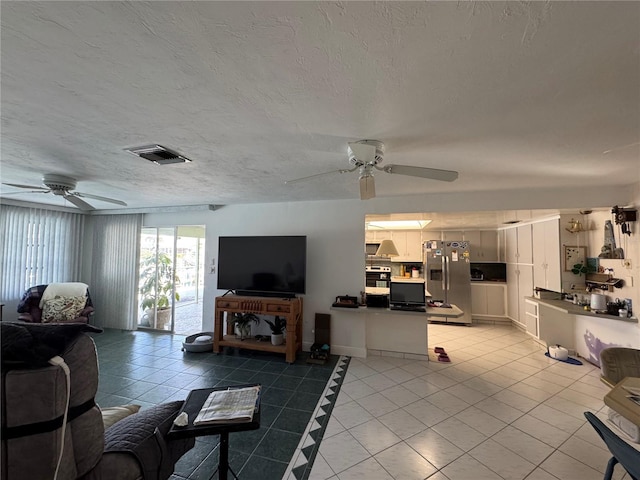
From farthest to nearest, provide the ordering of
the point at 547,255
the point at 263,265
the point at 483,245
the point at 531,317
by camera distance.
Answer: the point at 483,245
the point at 531,317
the point at 547,255
the point at 263,265

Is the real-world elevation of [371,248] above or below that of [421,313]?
above

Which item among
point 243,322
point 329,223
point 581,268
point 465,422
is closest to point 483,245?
point 581,268

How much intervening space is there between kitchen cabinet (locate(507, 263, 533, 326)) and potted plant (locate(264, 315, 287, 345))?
4.67 m

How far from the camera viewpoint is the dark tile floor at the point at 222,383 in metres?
1.94

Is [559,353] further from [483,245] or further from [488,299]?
[483,245]

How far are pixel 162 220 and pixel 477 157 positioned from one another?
17.5ft

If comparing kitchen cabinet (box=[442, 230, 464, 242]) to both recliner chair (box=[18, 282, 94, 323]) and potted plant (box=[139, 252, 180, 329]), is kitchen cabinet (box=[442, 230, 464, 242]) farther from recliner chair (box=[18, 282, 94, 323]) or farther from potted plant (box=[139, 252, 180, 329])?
recliner chair (box=[18, 282, 94, 323])

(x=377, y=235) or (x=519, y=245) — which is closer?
(x=519, y=245)

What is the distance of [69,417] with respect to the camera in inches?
35.6

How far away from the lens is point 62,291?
452cm

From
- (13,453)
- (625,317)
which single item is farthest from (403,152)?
(625,317)

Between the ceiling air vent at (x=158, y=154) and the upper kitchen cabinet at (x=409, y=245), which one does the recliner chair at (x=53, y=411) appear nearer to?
the ceiling air vent at (x=158, y=154)

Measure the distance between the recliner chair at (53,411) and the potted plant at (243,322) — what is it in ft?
9.96

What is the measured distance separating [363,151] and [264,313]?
284 centimetres
